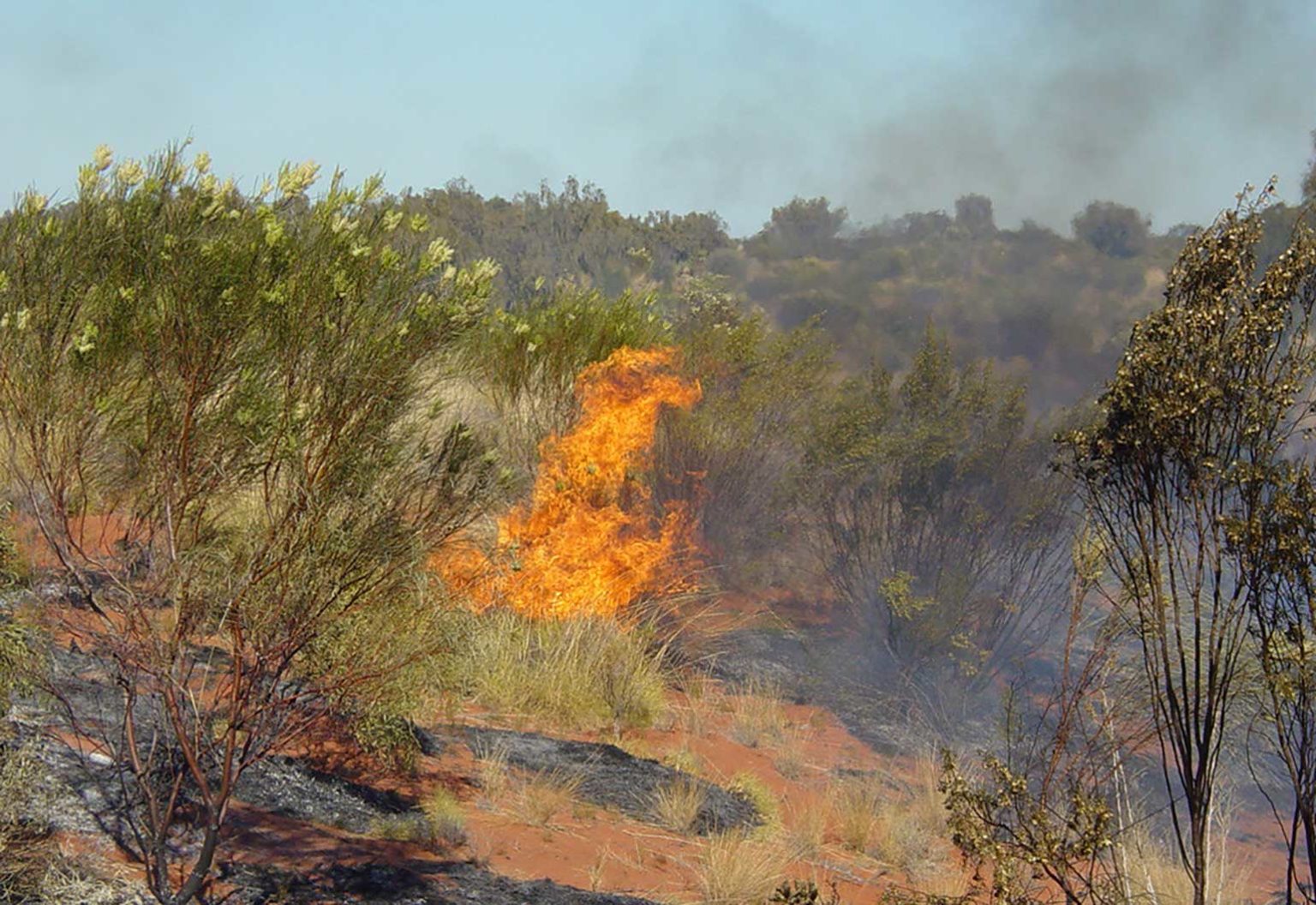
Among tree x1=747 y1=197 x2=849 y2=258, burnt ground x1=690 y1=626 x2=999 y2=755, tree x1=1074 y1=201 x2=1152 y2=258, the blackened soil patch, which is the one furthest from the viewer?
tree x1=747 y1=197 x2=849 y2=258

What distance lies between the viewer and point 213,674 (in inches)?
306

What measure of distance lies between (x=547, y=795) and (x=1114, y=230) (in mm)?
23506

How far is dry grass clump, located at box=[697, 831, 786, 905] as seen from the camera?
22.2 ft

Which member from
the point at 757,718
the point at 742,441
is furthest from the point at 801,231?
the point at 757,718

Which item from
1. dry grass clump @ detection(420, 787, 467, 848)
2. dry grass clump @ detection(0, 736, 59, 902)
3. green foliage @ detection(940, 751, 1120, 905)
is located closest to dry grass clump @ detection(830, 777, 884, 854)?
dry grass clump @ detection(420, 787, 467, 848)

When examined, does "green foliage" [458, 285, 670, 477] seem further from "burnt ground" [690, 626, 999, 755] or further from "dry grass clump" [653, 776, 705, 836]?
"dry grass clump" [653, 776, 705, 836]

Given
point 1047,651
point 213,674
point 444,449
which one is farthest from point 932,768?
point 444,449

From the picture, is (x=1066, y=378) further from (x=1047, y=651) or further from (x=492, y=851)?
(x=492, y=851)

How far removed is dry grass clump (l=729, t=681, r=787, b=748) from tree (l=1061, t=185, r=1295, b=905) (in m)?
6.24

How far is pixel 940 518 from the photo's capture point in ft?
45.5

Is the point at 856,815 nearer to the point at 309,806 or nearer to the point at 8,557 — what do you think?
the point at 309,806

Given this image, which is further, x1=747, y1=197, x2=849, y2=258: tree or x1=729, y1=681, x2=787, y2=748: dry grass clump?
x1=747, y1=197, x2=849, y2=258: tree

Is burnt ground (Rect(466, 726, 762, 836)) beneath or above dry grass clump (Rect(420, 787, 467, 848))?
above

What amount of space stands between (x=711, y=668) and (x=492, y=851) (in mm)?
5796
